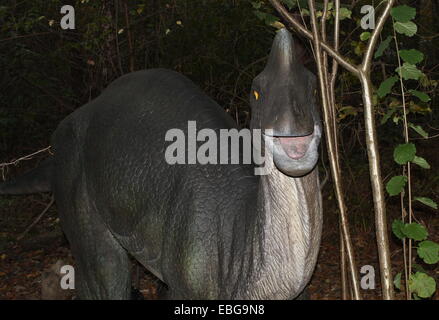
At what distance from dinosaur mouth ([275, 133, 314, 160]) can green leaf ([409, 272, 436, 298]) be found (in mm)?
860

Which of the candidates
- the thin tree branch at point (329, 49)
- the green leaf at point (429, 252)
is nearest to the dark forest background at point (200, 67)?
the thin tree branch at point (329, 49)

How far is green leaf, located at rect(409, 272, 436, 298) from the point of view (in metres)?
2.68

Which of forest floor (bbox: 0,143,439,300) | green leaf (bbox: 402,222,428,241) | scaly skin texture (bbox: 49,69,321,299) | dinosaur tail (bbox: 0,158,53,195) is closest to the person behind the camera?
scaly skin texture (bbox: 49,69,321,299)

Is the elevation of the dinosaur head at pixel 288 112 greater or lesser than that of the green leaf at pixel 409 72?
lesser

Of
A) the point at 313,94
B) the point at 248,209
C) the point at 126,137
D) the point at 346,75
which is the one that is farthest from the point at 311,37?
the point at 346,75

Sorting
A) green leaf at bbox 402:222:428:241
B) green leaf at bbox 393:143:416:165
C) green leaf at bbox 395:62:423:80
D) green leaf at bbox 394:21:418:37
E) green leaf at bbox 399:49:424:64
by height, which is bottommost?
green leaf at bbox 402:222:428:241

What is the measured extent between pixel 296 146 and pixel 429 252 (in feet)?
2.62

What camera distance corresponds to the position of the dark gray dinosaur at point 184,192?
226 cm

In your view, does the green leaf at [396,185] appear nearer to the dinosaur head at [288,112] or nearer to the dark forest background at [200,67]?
the dinosaur head at [288,112]

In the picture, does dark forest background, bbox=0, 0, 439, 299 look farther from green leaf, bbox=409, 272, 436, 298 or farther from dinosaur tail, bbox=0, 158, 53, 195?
green leaf, bbox=409, 272, 436, 298

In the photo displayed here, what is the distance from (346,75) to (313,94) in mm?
3149

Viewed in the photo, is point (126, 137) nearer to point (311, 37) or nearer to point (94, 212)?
point (94, 212)

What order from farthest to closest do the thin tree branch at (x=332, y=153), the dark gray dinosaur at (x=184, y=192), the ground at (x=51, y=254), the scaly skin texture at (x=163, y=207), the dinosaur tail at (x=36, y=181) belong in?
the ground at (x=51, y=254) → the dinosaur tail at (x=36, y=181) → the thin tree branch at (x=332, y=153) → the scaly skin texture at (x=163, y=207) → the dark gray dinosaur at (x=184, y=192)

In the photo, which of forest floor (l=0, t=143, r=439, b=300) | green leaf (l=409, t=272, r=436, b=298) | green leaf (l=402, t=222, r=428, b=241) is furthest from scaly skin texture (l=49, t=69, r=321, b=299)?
forest floor (l=0, t=143, r=439, b=300)
